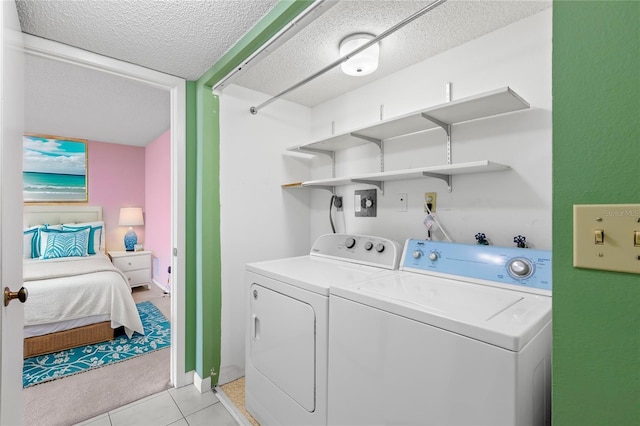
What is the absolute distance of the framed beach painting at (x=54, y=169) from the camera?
161 inches

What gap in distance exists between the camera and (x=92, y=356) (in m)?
2.56

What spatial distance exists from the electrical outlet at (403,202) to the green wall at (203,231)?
125cm

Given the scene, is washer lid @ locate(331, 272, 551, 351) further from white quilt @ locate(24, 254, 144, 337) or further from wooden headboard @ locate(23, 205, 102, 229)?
wooden headboard @ locate(23, 205, 102, 229)

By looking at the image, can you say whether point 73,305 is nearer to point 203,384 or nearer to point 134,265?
point 203,384

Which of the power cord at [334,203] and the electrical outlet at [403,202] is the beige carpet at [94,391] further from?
the electrical outlet at [403,202]

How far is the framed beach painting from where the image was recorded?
161 inches

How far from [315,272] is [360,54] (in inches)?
47.7

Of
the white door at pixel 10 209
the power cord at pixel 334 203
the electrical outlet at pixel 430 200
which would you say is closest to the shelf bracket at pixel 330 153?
the power cord at pixel 334 203

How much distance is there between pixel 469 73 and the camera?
65.3 inches

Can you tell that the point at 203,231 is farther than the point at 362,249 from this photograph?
Yes

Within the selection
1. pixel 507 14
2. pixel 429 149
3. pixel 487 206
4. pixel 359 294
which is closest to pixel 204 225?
pixel 359 294

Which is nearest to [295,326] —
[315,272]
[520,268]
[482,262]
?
[315,272]

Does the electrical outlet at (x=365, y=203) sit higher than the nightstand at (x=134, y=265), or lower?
higher

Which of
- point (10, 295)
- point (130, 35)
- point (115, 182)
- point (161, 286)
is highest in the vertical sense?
point (130, 35)
